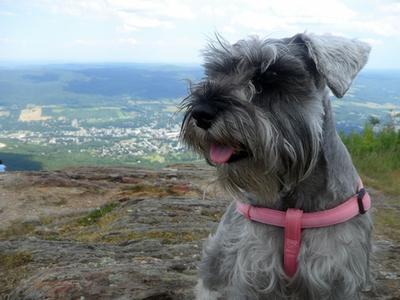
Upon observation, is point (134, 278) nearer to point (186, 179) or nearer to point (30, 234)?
point (30, 234)

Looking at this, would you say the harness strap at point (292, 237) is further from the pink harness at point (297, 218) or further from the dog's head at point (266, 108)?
the dog's head at point (266, 108)

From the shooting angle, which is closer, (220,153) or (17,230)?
(220,153)

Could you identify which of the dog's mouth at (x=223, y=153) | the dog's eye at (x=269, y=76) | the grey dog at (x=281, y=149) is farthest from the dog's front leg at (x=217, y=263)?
the dog's eye at (x=269, y=76)

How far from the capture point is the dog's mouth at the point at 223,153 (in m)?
4.37

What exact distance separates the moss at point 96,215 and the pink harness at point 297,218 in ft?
17.9

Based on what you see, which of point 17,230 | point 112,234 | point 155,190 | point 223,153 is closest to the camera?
point 223,153

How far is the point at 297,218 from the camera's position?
Answer: 4.54 m

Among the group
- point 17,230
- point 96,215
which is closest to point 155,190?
point 96,215

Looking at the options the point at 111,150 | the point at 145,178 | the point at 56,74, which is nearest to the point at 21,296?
the point at 145,178

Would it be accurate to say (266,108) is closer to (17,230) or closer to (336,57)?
(336,57)

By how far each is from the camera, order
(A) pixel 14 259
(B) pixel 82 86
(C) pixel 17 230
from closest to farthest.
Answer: (A) pixel 14 259
(C) pixel 17 230
(B) pixel 82 86

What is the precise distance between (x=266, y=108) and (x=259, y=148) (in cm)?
32

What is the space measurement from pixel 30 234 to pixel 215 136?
5.74 m

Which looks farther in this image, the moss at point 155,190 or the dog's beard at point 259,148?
the moss at point 155,190
